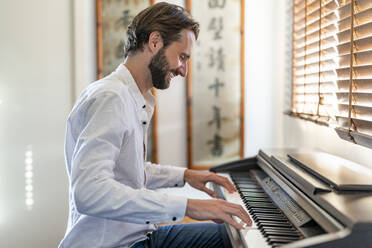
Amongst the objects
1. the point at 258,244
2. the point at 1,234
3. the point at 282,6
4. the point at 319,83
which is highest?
the point at 282,6

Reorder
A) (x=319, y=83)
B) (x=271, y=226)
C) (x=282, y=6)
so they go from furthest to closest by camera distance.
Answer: (x=282, y=6), (x=319, y=83), (x=271, y=226)

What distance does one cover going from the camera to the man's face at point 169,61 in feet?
4.94

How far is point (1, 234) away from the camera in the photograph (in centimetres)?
263

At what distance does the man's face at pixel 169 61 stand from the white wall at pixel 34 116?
1.45 metres

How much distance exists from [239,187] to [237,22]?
4.95 ft

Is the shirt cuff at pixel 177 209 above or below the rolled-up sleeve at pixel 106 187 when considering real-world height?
below

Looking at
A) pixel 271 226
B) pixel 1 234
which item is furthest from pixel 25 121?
pixel 271 226

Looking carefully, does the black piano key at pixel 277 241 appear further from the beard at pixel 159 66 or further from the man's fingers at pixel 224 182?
the beard at pixel 159 66

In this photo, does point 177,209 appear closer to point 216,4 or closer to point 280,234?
point 280,234

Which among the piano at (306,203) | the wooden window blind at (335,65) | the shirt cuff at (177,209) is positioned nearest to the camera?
the piano at (306,203)

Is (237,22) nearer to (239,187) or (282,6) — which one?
(282,6)

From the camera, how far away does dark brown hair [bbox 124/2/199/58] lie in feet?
4.92

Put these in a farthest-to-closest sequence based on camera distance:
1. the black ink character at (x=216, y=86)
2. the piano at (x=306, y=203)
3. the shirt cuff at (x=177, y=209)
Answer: the black ink character at (x=216, y=86) < the shirt cuff at (x=177, y=209) < the piano at (x=306, y=203)

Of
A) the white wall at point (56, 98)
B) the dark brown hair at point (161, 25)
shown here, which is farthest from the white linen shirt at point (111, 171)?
the white wall at point (56, 98)
